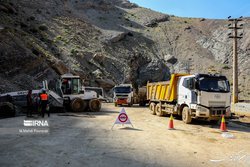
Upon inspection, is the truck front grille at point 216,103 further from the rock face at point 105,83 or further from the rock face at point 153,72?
the rock face at point 153,72

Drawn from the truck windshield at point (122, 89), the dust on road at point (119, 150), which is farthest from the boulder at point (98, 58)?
the dust on road at point (119, 150)

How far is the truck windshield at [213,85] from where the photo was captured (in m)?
11.0

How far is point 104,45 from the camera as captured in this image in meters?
50.8

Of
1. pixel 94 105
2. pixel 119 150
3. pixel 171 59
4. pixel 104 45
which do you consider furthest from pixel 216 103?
pixel 171 59

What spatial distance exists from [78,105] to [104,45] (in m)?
35.7

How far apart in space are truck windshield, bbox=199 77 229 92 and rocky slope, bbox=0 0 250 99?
17240 mm

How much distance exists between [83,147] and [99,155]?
3.24 ft

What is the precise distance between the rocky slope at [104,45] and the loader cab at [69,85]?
5577mm

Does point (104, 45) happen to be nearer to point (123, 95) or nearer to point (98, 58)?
point (98, 58)

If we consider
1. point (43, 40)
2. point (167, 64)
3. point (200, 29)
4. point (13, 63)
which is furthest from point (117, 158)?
point (200, 29)

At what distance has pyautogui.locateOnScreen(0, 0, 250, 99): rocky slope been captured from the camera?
25250mm

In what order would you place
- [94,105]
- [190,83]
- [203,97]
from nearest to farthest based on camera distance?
1. [203,97]
2. [190,83]
3. [94,105]

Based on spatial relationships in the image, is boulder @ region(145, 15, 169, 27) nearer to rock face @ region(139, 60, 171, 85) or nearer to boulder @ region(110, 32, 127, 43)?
boulder @ region(110, 32, 127, 43)

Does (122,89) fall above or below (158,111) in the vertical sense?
above
